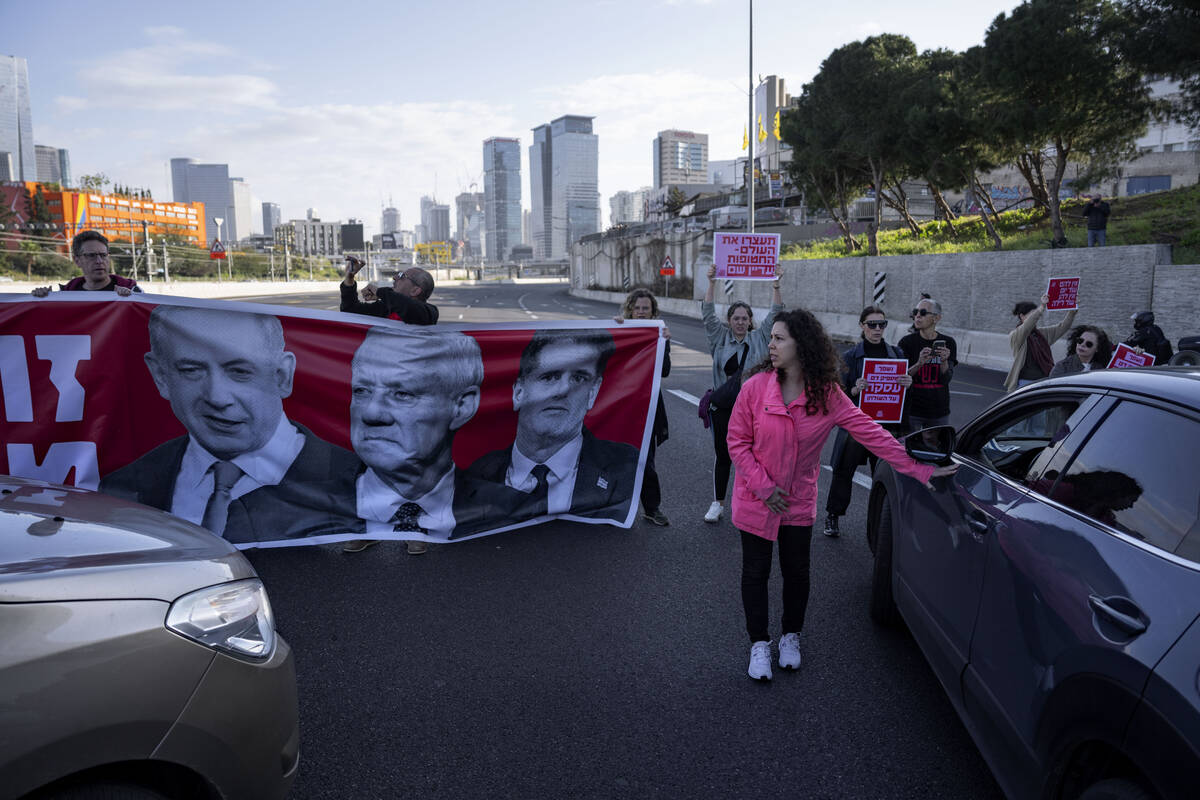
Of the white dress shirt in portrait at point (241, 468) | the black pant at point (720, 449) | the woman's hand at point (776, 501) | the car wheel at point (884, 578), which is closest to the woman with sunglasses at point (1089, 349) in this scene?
the black pant at point (720, 449)

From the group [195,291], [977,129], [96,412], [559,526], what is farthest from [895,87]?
[195,291]

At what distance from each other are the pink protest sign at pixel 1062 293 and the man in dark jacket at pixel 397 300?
629cm

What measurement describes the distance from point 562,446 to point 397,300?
1.81 meters

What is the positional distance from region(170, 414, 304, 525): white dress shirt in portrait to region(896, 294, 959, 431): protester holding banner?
179 inches

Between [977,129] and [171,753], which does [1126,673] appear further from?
[977,129]

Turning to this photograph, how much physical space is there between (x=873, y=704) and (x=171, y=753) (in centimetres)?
291

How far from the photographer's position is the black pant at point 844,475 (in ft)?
20.5

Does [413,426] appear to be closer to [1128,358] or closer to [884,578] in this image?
[884,578]

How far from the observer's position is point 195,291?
56.0 metres

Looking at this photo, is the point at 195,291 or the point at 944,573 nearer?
the point at 944,573

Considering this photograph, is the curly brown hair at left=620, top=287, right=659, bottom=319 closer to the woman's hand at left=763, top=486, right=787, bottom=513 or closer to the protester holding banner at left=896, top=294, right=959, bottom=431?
the protester holding banner at left=896, top=294, right=959, bottom=431

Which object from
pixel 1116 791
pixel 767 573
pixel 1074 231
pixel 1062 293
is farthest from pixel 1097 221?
pixel 1116 791

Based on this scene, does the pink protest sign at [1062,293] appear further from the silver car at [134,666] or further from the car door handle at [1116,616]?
the silver car at [134,666]

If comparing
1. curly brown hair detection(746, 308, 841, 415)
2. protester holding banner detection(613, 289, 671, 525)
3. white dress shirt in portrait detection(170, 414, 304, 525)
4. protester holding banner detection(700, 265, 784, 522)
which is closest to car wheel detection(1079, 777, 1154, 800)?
curly brown hair detection(746, 308, 841, 415)
